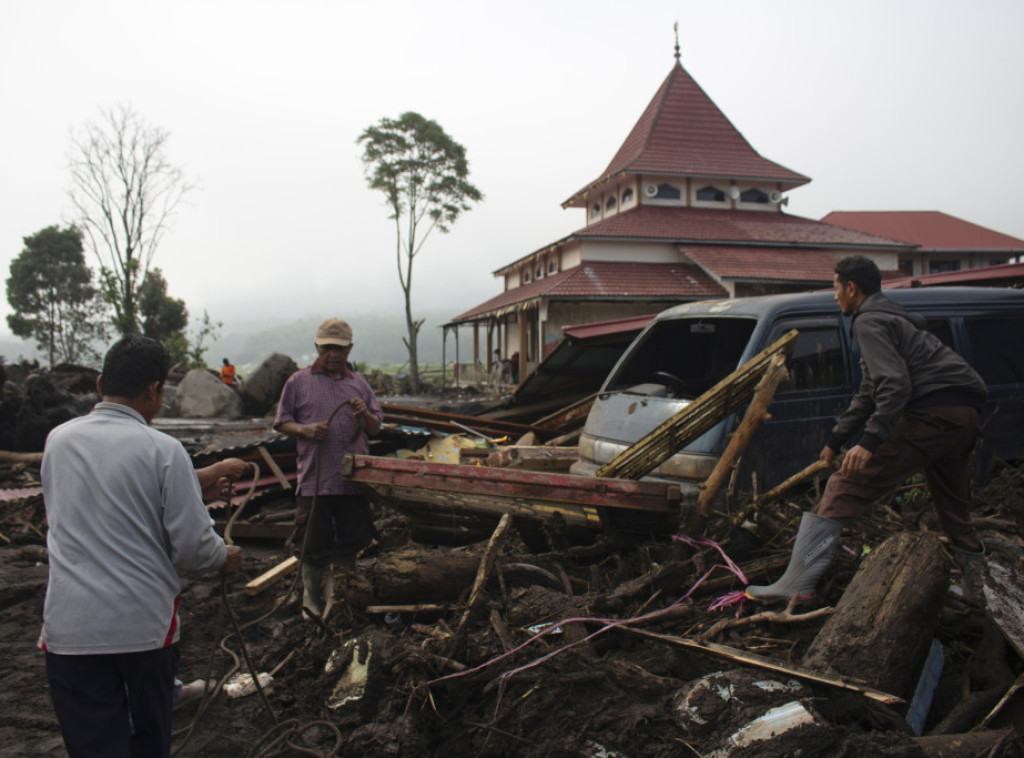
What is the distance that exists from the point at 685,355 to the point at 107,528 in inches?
191

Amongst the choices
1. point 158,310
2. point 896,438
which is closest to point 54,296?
point 158,310

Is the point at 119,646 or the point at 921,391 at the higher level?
the point at 921,391

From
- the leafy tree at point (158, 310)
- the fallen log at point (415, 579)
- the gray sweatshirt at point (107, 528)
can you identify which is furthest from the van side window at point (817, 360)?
the leafy tree at point (158, 310)

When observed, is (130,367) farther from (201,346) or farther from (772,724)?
(201,346)

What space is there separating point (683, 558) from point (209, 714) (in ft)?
8.55

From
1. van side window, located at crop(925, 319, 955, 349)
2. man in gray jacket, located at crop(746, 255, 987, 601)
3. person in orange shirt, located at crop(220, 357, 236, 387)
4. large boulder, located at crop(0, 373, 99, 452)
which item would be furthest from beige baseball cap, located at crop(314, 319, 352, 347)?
person in orange shirt, located at crop(220, 357, 236, 387)

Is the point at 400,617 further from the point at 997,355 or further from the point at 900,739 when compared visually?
the point at 997,355

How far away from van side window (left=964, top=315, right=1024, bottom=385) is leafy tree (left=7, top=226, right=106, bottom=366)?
4362 cm

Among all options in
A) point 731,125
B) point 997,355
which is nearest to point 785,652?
point 997,355

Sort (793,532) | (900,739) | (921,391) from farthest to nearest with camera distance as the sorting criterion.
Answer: (793,532) < (921,391) < (900,739)

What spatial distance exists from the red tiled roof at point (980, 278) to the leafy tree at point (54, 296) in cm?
4219

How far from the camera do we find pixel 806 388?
4.75 meters

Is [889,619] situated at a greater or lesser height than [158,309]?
lesser

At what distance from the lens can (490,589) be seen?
3584 mm
